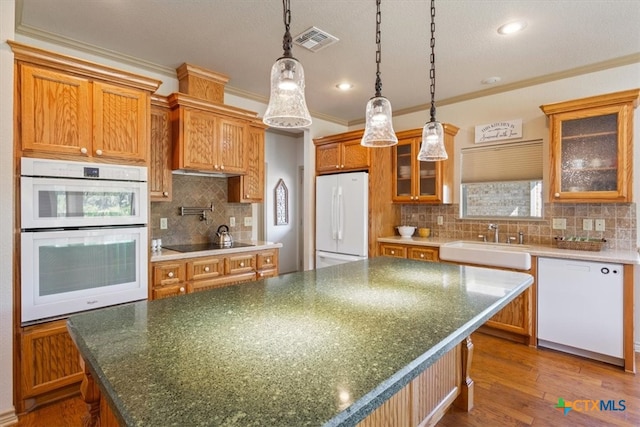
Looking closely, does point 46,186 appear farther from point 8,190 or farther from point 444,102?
point 444,102

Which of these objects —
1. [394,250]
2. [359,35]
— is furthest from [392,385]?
[394,250]

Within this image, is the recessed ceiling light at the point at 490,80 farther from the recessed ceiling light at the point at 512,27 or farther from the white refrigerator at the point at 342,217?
the white refrigerator at the point at 342,217

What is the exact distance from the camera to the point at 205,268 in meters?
2.96

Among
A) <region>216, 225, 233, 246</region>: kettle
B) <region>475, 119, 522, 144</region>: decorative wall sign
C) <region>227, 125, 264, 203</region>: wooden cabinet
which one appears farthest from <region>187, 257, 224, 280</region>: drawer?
<region>475, 119, 522, 144</region>: decorative wall sign

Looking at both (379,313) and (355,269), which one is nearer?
(379,313)

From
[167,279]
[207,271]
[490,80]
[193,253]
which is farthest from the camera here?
[490,80]

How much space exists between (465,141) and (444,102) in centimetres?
57

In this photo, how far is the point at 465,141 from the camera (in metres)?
3.96

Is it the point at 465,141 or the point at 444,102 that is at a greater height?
the point at 444,102

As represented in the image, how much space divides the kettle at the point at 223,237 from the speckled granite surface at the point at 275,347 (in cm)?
180

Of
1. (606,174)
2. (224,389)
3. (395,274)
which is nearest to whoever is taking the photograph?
(224,389)

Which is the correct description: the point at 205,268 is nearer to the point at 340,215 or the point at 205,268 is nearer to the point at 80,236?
the point at 80,236

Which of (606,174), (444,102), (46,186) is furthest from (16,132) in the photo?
(606,174)

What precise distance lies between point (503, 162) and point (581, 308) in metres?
1.67
